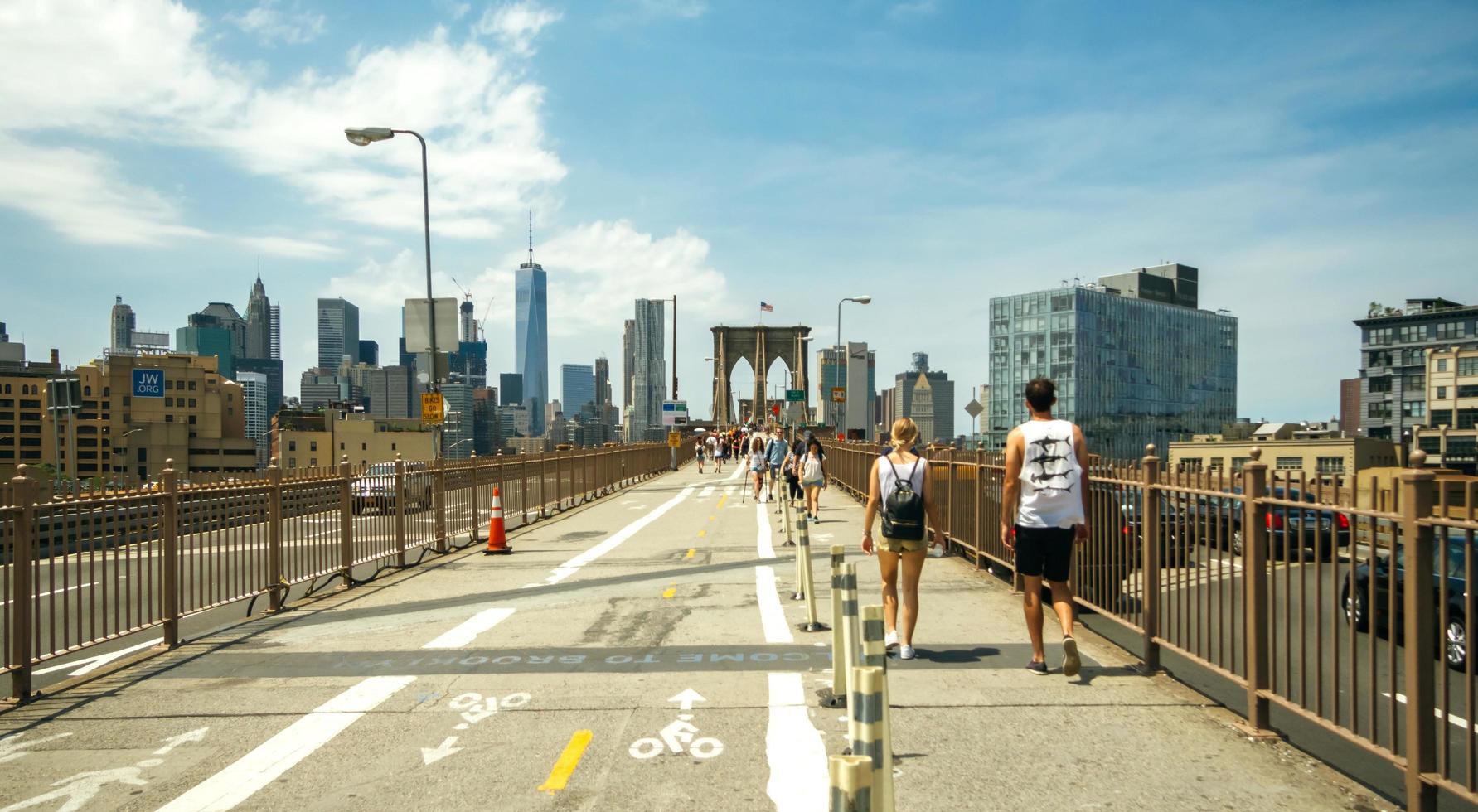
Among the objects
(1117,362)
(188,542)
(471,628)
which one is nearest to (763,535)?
(471,628)

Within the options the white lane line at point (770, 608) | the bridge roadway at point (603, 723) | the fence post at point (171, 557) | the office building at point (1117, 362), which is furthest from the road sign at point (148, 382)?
the office building at point (1117, 362)

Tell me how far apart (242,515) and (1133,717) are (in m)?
8.60

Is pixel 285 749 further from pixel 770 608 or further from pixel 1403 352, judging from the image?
pixel 1403 352

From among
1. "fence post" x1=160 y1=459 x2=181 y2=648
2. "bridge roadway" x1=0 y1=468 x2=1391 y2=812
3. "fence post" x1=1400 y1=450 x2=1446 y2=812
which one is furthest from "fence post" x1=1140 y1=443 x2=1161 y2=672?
"fence post" x1=160 y1=459 x2=181 y2=648

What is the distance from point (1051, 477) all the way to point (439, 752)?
14.1 ft

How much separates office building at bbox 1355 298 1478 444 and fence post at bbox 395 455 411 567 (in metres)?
130

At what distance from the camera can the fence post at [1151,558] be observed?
743 centimetres

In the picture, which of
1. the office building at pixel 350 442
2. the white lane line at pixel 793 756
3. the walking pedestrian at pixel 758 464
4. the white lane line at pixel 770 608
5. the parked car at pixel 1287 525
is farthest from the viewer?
the office building at pixel 350 442

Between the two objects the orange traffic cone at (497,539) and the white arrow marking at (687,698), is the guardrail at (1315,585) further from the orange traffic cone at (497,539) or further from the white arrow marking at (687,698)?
the orange traffic cone at (497,539)

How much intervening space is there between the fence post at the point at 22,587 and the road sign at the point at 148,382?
58547 millimetres

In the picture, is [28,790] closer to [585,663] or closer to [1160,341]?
[585,663]

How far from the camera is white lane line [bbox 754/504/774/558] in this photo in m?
15.8

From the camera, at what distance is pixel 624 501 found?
2933 cm

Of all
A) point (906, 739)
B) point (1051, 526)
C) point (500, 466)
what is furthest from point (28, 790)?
point (500, 466)
